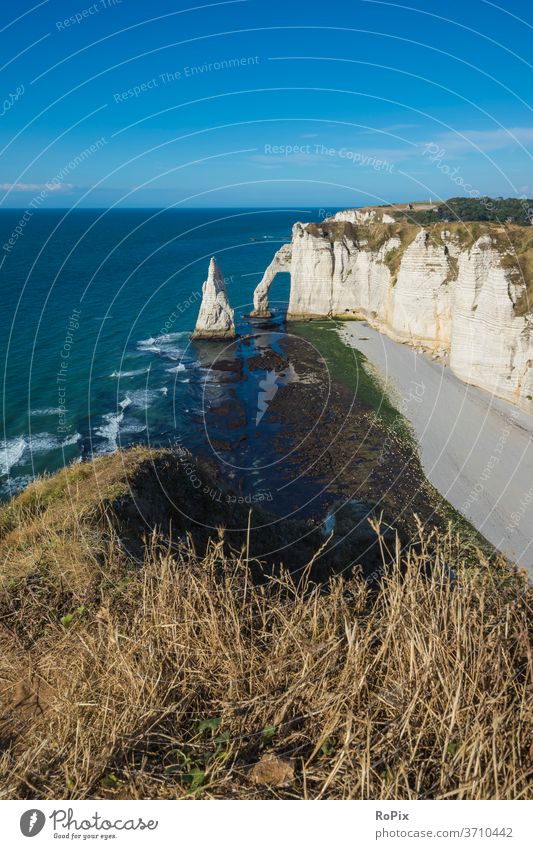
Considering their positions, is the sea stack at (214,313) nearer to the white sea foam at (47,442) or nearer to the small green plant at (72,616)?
the white sea foam at (47,442)

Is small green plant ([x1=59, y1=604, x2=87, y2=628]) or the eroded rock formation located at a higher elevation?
the eroded rock formation

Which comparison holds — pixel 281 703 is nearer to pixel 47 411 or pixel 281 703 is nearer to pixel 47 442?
pixel 47 442

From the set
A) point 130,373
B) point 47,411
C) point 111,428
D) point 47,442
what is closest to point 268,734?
point 47,442

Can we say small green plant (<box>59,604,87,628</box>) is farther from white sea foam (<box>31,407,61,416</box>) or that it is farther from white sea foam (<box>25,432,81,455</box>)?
white sea foam (<box>31,407,61,416</box>)

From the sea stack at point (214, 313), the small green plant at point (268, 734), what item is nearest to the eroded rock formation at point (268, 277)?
the sea stack at point (214, 313)

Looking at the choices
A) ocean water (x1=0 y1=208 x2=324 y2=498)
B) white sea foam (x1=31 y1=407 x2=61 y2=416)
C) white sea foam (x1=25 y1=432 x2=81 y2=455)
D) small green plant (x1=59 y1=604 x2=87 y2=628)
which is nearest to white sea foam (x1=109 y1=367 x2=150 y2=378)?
ocean water (x1=0 y1=208 x2=324 y2=498)

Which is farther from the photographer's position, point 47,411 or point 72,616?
point 47,411
